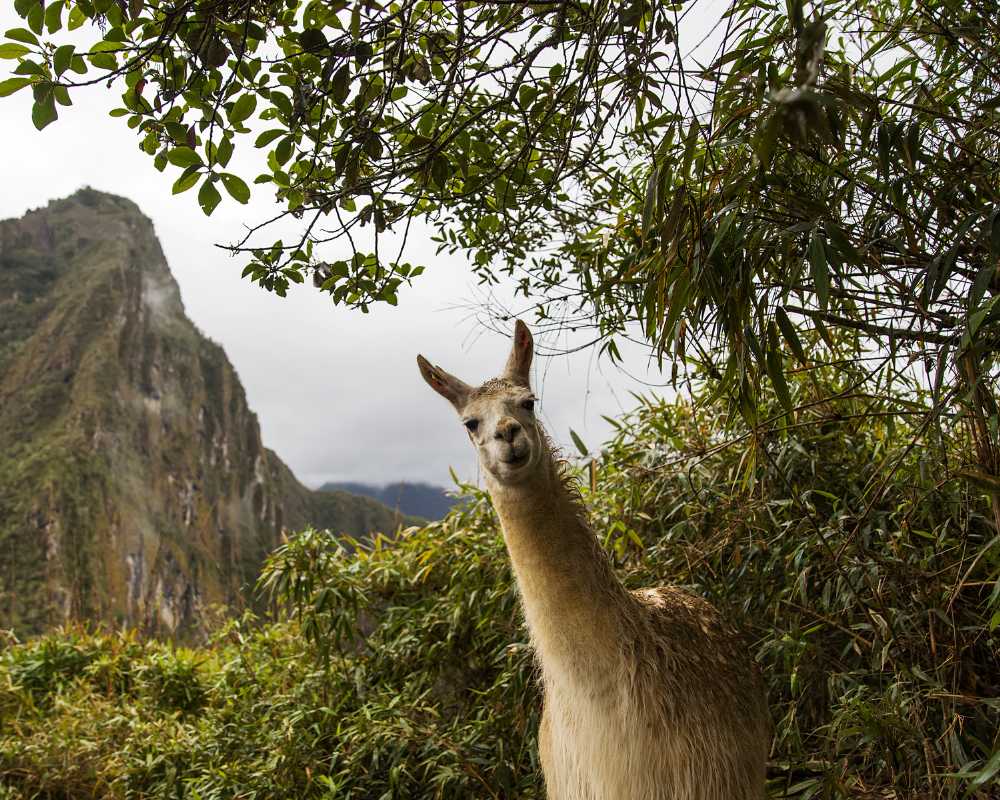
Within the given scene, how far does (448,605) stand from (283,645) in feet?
5.08

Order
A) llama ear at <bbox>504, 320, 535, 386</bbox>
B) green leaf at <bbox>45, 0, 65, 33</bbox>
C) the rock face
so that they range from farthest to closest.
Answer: the rock face < llama ear at <bbox>504, 320, 535, 386</bbox> < green leaf at <bbox>45, 0, 65, 33</bbox>

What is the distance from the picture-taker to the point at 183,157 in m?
1.96

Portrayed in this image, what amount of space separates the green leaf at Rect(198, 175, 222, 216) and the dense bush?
61.5 inches

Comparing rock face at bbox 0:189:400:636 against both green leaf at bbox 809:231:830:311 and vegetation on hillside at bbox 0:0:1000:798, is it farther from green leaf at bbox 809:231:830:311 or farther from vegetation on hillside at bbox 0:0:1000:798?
green leaf at bbox 809:231:830:311

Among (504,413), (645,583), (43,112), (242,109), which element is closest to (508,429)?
(504,413)

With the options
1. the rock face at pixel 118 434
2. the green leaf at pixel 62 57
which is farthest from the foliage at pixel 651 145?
the rock face at pixel 118 434

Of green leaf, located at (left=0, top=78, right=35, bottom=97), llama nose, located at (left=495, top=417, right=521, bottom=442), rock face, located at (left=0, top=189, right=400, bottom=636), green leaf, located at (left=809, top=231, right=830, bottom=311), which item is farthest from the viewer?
rock face, located at (left=0, top=189, right=400, bottom=636)

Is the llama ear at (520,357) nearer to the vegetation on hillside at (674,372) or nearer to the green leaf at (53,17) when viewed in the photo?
the vegetation on hillside at (674,372)

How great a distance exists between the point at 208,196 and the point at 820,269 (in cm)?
139

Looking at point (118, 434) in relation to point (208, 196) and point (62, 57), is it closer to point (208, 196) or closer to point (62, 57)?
point (208, 196)

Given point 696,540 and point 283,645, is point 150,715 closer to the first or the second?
point 283,645

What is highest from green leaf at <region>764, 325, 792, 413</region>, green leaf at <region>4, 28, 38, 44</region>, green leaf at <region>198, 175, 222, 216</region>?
green leaf at <region>4, 28, 38, 44</region>

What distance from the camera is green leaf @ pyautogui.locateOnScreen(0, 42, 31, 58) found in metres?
1.71

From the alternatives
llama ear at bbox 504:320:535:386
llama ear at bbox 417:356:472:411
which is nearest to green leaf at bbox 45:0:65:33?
llama ear at bbox 417:356:472:411
